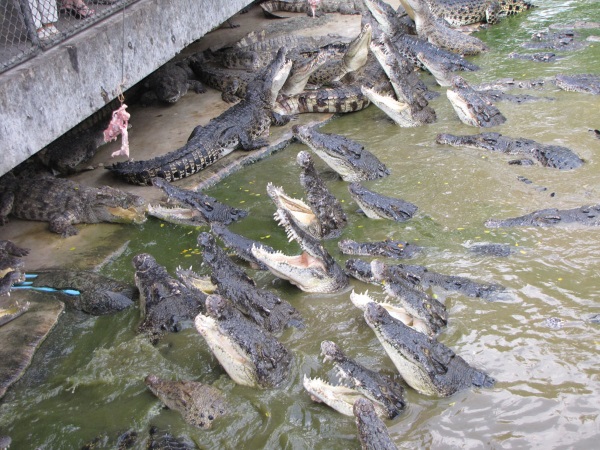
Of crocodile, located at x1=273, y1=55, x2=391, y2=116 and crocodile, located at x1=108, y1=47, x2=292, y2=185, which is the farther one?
crocodile, located at x1=273, y1=55, x2=391, y2=116

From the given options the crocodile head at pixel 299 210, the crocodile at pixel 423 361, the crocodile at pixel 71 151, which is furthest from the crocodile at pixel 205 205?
the crocodile at pixel 423 361

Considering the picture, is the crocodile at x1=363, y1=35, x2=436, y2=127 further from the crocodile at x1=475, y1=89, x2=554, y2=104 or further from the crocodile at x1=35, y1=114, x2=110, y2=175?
the crocodile at x1=35, y1=114, x2=110, y2=175

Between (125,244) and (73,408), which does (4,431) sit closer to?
(73,408)

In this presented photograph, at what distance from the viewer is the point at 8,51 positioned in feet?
20.6

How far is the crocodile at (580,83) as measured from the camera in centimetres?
919

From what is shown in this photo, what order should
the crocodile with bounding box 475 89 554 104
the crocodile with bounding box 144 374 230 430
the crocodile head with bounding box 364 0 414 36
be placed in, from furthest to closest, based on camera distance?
the crocodile head with bounding box 364 0 414 36, the crocodile with bounding box 475 89 554 104, the crocodile with bounding box 144 374 230 430

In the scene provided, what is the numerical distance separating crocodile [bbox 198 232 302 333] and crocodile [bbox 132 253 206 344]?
0.86 feet

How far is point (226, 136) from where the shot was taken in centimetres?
887

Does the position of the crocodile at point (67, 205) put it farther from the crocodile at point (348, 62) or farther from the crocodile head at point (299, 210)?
the crocodile at point (348, 62)

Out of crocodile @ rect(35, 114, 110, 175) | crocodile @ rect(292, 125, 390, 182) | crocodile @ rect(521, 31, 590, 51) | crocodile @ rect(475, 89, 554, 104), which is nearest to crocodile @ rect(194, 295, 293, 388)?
crocodile @ rect(292, 125, 390, 182)

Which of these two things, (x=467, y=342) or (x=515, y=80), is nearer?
(x=467, y=342)

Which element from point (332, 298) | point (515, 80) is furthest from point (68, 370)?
point (515, 80)

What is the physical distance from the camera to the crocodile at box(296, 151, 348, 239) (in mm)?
6879

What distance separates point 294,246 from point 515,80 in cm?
517
